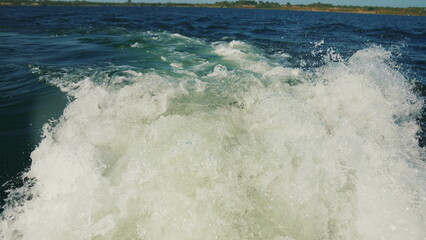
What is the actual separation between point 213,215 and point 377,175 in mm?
2024

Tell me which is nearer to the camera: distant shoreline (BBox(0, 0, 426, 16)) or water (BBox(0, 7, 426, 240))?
water (BBox(0, 7, 426, 240))

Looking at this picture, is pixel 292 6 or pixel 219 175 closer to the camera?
pixel 219 175

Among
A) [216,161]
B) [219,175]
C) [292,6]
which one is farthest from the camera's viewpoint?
[292,6]

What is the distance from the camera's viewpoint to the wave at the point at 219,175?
2.74 meters

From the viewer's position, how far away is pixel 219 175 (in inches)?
127

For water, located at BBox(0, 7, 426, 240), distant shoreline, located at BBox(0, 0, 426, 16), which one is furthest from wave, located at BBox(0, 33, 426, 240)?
distant shoreline, located at BBox(0, 0, 426, 16)

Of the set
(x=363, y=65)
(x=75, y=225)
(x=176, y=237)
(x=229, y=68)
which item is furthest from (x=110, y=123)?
(x=363, y=65)

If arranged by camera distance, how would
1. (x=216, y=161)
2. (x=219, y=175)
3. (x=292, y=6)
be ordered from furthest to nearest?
(x=292, y=6)
(x=216, y=161)
(x=219, y=175)

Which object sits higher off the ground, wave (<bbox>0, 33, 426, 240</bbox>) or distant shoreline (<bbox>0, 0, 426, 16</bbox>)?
distant shoreline (<bbox>0, 0, 426, 16</bbox>)

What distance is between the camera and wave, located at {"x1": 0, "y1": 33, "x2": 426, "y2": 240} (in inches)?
108

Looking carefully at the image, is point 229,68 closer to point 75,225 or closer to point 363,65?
point 363,65

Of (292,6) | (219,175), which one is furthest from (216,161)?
(292,6)

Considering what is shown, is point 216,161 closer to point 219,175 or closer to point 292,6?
point 219,175

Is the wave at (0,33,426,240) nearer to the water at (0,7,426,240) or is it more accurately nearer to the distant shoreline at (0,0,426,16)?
the water at (0,7,426,240)
